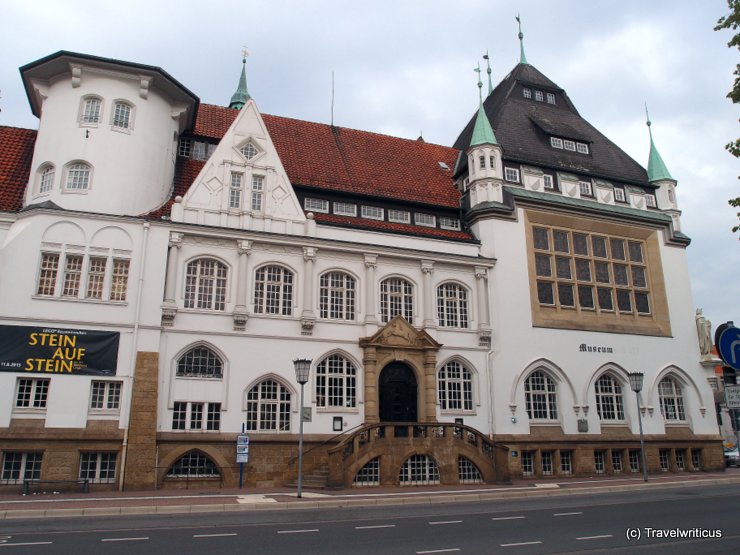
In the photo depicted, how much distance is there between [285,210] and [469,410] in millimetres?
12641

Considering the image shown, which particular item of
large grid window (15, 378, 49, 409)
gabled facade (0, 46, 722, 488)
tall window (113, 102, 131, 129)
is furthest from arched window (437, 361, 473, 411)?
tall window (113, 102, 131, 129)

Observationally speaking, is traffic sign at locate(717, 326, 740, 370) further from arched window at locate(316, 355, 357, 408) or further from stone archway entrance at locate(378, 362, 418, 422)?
stone archway entrance at locate(378, 362, 418, 422)

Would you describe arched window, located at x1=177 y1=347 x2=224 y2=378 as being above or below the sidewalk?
above

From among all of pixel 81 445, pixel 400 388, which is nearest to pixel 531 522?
pixel 400 388

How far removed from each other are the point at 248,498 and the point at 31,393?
9.56 meters

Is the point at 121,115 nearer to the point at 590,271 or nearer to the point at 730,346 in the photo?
the point at 590,271

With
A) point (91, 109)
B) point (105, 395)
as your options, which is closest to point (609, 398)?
point (105, 395)

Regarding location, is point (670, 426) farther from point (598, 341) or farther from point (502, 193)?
point (502, 193)

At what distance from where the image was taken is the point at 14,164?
27766 mm

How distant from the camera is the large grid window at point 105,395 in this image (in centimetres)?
2338

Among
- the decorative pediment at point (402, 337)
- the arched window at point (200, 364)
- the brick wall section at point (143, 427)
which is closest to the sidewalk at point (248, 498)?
the brick wall section at point (143, 427)

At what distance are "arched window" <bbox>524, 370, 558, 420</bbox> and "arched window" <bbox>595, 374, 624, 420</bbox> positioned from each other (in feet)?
8.69

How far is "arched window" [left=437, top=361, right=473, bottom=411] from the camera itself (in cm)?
2889

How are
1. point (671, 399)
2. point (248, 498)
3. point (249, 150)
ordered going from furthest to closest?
1. point (671, 399)
2. point (249, 150)
3. point (248, 498)
